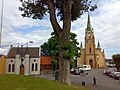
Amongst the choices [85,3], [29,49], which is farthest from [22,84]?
[29,49]

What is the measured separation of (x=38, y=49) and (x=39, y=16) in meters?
59.7

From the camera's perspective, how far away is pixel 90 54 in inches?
4909

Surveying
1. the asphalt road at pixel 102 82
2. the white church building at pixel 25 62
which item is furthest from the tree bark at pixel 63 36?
the white church building at pixel 25 62

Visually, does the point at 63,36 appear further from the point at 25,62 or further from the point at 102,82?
the point at 25,62

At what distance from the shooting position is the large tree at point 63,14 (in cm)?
2245

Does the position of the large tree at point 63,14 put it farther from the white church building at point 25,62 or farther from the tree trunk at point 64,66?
the white church building at point 25,62

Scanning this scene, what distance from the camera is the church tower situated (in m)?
124

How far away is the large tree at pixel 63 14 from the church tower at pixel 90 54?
97866mm

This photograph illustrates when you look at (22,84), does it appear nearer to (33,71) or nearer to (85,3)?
(85,3)

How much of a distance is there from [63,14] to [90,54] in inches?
4011

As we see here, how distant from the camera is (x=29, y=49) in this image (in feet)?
286

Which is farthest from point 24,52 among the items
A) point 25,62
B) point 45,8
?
point 45,8

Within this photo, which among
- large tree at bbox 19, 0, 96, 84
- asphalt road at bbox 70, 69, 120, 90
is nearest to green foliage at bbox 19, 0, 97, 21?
large tree at bbox 19, 0, 96, 84

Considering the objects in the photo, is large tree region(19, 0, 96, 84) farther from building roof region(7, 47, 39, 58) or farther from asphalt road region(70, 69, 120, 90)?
building roof region(7, 47, 39, 58)
